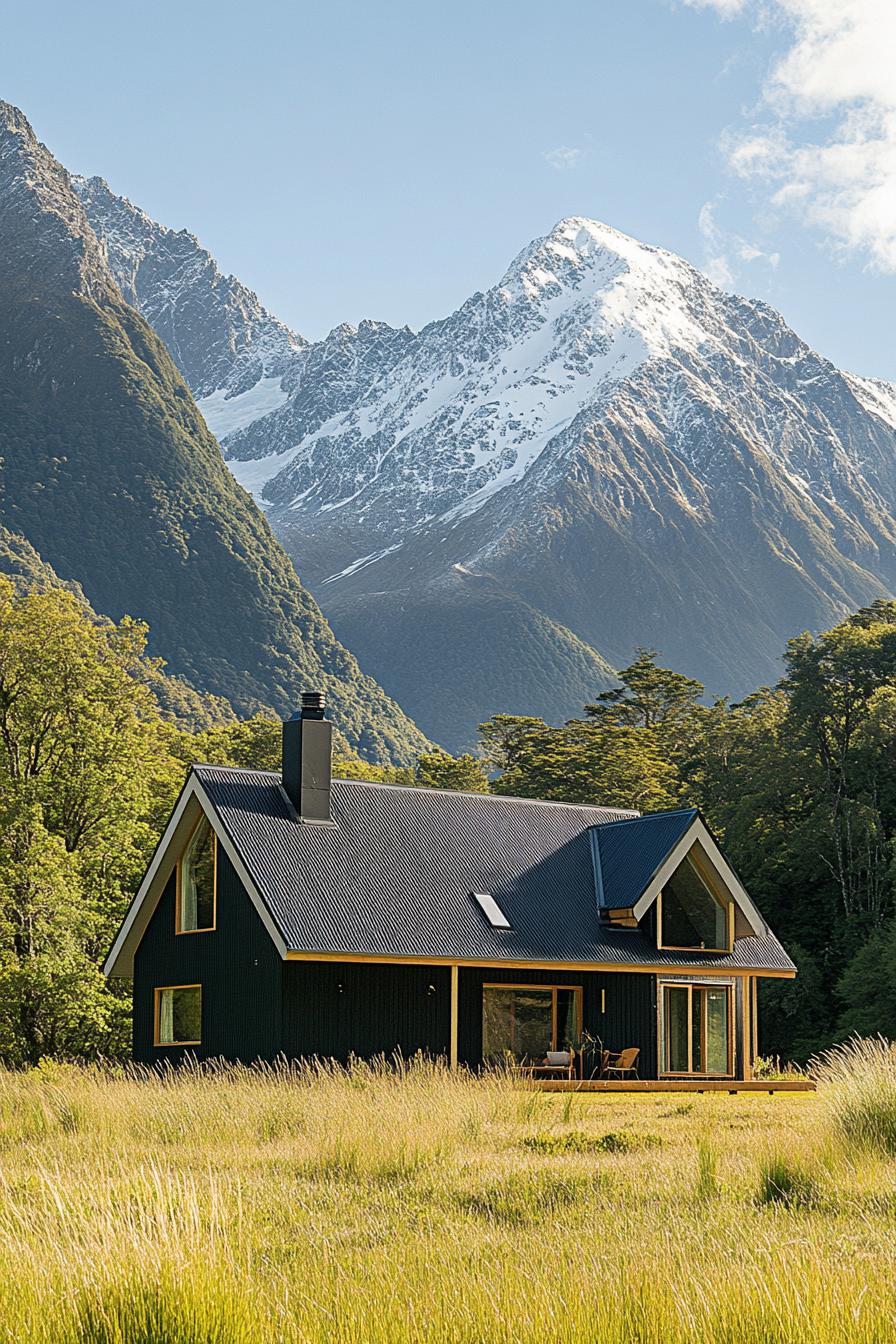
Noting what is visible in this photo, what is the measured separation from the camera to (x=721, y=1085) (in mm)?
28547

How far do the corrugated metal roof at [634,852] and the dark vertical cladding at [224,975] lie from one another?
665 cm

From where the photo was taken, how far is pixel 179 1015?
96.5 ft

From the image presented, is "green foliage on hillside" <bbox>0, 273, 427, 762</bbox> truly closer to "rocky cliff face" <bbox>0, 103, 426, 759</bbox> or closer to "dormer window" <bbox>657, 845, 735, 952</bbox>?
"rocky cliff face" <bbox>0, 103, 426, 759</bbox>

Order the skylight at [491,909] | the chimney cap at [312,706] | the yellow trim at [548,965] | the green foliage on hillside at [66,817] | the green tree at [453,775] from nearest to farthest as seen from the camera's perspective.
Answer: the yellow trim at [548,965] → the skylight at [491,909] → the chimney cap at [312,706] → the green foliage on hillside at [66,817] → the green tree at [453,775]

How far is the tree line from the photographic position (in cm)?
3431

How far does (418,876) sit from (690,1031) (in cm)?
567

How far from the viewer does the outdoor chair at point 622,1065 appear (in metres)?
28.1

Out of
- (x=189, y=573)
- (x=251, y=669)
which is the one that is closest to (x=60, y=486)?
(x=189, y=573)

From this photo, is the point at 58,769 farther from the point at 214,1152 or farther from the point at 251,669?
the point at 251,669

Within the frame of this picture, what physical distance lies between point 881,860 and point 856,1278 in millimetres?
38968

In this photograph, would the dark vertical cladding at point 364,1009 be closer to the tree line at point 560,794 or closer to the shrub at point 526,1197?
the tree line at point 560,794

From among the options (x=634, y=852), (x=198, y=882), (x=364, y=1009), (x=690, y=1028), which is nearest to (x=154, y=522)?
(x=634, y=852)

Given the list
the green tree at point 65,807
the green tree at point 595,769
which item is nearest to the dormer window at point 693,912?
the green tree at point 65,807

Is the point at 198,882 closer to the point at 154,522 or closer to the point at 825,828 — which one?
the point at 825,828
